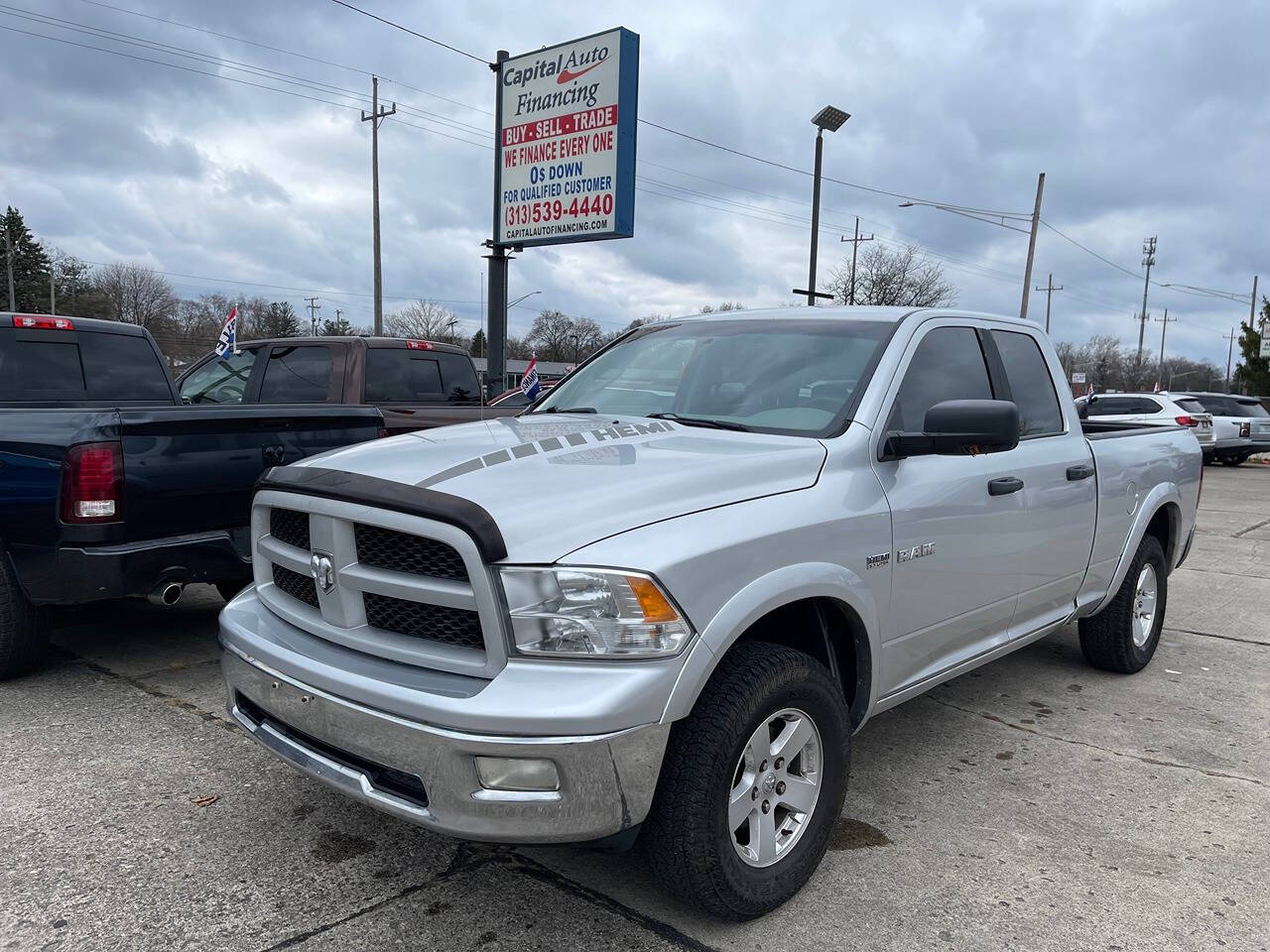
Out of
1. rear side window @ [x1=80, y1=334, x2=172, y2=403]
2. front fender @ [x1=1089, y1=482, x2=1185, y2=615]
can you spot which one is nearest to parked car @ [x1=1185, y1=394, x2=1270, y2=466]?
front fender @ [x1=1089, y1=482, x2=1185, y2=615]

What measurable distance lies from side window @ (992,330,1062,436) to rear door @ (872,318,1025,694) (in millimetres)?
277

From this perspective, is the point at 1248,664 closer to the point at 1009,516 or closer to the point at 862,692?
the point at 1009,516

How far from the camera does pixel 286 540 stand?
2951mm

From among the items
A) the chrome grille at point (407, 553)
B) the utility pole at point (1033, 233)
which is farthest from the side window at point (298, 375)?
the utility pole at point (1033, 233)

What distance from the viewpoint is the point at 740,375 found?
368 centimetres

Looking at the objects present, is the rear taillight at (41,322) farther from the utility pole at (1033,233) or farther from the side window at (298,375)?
the utility pole at (1033,233)

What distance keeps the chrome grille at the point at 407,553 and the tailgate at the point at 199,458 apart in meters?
2.16

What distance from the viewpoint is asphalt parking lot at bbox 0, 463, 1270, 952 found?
104 inches

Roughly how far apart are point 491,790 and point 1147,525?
4.10 m

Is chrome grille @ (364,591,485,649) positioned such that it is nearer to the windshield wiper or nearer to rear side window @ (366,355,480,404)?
the windshield wiper

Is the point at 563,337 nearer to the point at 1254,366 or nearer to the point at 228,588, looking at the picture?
the point at 1254,366

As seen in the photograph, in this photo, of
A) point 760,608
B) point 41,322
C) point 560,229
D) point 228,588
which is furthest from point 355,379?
point 560,229

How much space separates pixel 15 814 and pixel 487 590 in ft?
7.08

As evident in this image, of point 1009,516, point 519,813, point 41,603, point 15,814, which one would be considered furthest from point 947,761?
point 41,603
